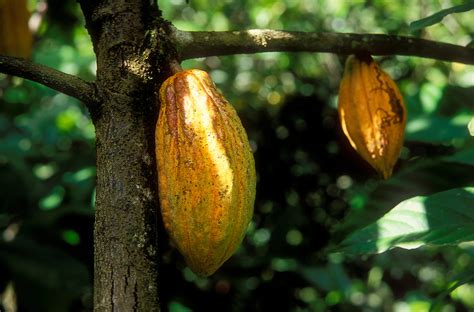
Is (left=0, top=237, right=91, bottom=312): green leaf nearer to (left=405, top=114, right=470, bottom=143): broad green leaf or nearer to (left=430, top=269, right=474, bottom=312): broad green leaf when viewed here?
(left=430, top=269, right=474, bottom=312): broad green leaf

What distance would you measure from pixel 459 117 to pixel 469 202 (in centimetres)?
90

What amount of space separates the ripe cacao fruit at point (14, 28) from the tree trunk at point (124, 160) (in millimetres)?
1275

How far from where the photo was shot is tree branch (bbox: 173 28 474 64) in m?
1.06

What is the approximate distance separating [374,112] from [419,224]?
8.8 inches

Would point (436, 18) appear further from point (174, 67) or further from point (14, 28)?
point (14, 28)

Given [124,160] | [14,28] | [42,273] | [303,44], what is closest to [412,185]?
[303,44]

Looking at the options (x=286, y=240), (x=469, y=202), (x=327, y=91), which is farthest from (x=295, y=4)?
(x=469, y=202)

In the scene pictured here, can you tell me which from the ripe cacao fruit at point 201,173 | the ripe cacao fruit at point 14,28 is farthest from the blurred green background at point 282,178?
the ripe cacao fruit at point 201,173

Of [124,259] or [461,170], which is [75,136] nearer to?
[461,170]

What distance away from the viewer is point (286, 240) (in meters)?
2.83

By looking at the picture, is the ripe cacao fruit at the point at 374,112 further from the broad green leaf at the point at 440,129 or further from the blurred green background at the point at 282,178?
the broad green leaf at the point at 440,129

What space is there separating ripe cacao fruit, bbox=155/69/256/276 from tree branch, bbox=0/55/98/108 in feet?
0.36

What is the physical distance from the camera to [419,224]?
1.16 meters

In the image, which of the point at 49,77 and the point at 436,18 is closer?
the point at 49,77
